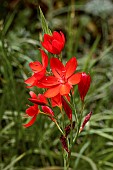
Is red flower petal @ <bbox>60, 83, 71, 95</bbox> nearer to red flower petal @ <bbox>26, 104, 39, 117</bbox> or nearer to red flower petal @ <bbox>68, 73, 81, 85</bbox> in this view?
red flower petal @ <bbox>68, 73, 81, 85</bbox>

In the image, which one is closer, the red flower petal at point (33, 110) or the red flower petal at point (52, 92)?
the red flower petal at point (52, 92)

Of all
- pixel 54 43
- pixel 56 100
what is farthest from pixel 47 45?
pixel 56 100

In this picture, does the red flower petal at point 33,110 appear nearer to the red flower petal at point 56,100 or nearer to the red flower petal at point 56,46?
the red flower petal at point 56,100

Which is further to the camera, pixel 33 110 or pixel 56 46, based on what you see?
pixel 33 110

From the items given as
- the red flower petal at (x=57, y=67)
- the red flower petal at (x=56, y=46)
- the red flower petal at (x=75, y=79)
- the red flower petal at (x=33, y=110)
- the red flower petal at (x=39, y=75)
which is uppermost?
the red flower petal at (x=56, y=46)

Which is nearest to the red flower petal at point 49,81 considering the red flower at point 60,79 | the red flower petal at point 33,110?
the red flower at point 60,79

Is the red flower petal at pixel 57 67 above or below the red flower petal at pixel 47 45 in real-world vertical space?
below

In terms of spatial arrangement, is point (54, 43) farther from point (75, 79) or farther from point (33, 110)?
point (33, 110)
